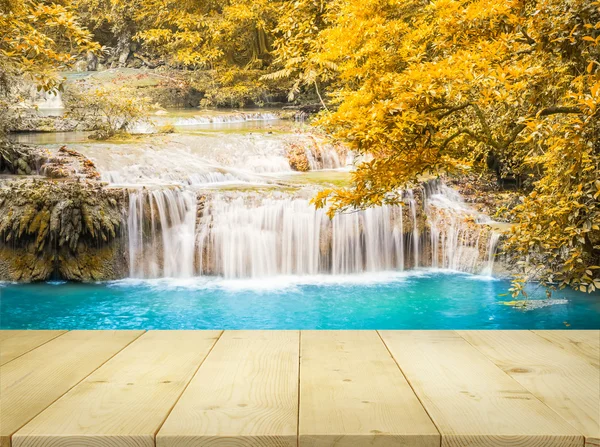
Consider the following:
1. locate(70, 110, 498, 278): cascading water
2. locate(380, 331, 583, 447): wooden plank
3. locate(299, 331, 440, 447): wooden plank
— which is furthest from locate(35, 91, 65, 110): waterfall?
locate(380, 331, 583, 447): wooden plank

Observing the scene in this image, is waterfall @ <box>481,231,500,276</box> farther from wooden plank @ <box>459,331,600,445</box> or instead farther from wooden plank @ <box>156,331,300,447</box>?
wooden plank @ <box>156,331,300,447</box>

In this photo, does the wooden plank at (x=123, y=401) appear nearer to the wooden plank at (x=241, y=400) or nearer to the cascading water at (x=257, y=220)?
the wooden plank at (x=241, y=400)

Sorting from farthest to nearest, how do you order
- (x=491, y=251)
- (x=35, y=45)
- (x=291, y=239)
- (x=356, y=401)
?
(x=291, y=239)
(x=491, y=251)
(x=35, y=45)
(x=356, y=401)

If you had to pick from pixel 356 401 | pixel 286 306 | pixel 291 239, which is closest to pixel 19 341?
pixel 356 401

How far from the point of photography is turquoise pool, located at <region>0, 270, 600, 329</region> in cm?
284

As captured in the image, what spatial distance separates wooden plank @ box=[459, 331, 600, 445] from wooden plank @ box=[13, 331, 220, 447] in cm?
73

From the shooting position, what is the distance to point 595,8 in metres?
2.29

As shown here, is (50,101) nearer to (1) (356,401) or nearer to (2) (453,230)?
(2) (453,230)

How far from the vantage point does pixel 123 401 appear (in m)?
1.15

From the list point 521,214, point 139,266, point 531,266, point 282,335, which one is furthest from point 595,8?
point 139,266

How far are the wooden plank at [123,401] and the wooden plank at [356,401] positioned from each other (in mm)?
269

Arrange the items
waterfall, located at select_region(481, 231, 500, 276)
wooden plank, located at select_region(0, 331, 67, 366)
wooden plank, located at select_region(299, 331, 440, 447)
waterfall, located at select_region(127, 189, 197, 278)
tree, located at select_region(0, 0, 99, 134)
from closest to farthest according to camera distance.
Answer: wooden plank, located at select_region(299, 331, 440, 447) < wooden plank, located at select_region(0, 331, 67, 366) < tree, located at select_region(0, 0, 99, 134) < waterfall, located at select_region(481, 231, 500, 276) < waterfall, located at select_region(127, 189, 197, 278)

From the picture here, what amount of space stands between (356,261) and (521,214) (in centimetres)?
91

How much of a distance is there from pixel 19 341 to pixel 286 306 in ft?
4.90
